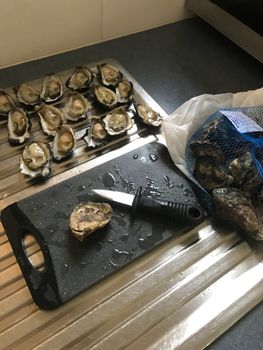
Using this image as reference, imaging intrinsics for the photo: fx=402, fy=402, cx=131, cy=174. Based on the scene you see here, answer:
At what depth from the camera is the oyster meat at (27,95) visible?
2.82 ft

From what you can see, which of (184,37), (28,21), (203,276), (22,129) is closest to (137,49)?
(184,37)

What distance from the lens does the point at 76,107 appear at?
0.86 m

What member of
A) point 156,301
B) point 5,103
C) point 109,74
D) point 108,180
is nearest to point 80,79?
point 109,74

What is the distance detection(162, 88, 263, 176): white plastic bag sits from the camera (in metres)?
0.80

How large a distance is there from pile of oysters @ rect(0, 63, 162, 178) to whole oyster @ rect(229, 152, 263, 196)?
21 cm

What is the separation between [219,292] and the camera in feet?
2.10

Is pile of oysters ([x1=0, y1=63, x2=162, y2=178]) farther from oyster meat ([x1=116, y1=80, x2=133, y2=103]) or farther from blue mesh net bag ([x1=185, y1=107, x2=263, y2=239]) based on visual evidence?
blue mesh net bag ([x1=185, y1=107, x2=263, y2=239])

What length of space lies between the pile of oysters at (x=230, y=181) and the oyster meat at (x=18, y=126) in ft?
1.09

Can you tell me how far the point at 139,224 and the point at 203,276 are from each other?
0.14 meters

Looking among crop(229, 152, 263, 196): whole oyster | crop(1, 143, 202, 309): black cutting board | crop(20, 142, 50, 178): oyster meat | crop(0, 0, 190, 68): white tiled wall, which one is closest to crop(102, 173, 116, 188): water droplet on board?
crop(1, 143, 202, 309): black cutting board

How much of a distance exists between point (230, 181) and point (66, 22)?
1.81 ft

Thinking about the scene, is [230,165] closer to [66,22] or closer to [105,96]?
[105,96]

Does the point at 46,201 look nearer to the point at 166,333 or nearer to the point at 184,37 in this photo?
the point at 166,333

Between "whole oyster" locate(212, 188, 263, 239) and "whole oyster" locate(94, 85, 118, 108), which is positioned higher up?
"whole oyster" locate(94, 85, 118, 108)
